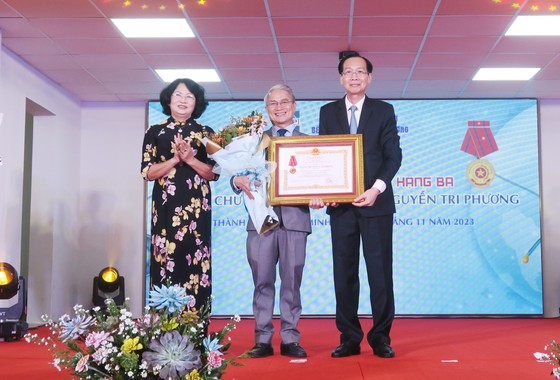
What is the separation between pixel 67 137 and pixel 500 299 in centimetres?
497

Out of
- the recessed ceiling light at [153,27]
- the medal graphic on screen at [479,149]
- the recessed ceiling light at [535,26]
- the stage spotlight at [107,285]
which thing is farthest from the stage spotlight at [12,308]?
the medal graphic on screen at [479,149]

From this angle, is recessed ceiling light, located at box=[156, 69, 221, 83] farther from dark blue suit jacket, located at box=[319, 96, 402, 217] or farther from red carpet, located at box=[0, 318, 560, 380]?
dark blue suit jacket, located at box=[319, 96, 402, 217]

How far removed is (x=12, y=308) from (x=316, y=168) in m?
3.11

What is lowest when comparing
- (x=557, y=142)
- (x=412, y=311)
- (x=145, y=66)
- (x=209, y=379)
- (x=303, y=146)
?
(x=412, y=311)

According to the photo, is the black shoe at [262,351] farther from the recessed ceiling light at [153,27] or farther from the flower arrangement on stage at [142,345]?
the recessed ceiling light at [153,27]

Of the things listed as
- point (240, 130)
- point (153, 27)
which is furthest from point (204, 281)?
point (153, 27)

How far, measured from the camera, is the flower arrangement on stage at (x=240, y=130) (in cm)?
331

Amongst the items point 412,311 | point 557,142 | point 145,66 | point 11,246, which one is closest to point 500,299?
point 412,311

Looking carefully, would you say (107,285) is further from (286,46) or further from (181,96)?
(181,96)

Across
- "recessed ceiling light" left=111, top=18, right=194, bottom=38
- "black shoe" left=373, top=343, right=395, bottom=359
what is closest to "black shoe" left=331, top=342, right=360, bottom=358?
"black shoe" left=373, top=343, right=395, bottom=359

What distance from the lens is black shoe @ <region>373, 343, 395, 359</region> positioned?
335 cm

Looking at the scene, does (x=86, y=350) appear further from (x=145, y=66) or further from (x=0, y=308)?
(x=145, y=66)

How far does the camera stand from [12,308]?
207 inches

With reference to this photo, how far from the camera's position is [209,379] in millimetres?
1773
